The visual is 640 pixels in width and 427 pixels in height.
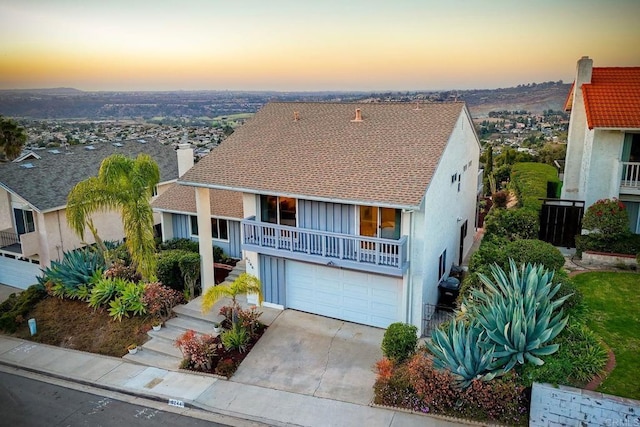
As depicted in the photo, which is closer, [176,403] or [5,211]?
[176,403]

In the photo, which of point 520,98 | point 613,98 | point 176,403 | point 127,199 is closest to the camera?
point 176,403

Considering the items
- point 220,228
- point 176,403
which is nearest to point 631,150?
point 220,228

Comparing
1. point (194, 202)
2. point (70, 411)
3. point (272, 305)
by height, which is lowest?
point (70, 411)

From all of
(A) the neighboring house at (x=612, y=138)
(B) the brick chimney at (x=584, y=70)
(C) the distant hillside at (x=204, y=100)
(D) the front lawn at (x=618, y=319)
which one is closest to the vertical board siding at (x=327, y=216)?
(D) the front lawn at (x=618, y=319)

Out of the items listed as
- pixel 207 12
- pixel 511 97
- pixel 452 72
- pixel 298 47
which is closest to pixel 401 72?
pixel 452 72

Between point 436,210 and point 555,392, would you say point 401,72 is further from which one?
point 555,392

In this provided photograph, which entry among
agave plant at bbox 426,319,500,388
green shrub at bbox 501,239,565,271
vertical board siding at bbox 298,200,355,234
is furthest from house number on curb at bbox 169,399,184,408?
green shrub at bbox 501,239,565,271

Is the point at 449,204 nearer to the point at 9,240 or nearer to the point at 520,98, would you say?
the point at 9,240
